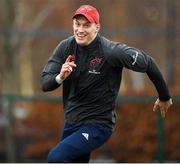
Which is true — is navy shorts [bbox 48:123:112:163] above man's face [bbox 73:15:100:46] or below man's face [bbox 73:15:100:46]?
below

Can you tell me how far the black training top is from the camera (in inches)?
263

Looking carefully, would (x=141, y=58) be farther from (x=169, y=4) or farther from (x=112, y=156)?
(x=169, y=4)

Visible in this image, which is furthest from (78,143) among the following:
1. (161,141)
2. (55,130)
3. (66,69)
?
(55,130)

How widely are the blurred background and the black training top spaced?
621 centimetres

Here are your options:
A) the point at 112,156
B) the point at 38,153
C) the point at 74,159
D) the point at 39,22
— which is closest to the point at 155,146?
the point at 112,156

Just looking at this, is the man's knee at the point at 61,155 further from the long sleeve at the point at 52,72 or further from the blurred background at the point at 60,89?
the blurred background at the point at 60,89

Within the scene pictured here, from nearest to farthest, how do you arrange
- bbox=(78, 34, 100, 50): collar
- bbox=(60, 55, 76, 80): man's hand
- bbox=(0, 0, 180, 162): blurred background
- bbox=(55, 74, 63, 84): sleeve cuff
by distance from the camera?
bbox=(60, 55, 76, 80): man's hand < bbox=(55, 74, 63, 84): sleeve cuff < bbox=(78, 34, 100, 50): collar < bbox=(0, 0, 180, 162): blurred background

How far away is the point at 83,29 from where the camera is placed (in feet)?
21.6

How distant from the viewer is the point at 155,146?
517 inches

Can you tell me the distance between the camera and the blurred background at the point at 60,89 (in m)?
13.5

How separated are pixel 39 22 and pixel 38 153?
720 cm

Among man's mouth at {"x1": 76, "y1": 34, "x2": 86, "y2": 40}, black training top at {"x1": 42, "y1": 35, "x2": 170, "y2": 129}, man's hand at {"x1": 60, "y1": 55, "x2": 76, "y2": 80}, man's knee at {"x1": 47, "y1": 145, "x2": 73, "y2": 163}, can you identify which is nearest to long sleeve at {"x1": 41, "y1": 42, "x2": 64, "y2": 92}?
black training top at {"x1": 42, "y1": 35, "x2": 170, "y2": 129}

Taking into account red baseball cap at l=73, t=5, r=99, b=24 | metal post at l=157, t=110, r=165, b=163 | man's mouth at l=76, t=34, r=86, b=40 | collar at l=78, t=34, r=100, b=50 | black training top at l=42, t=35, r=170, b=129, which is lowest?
metal post at l=157, t=110, r=165, b=163

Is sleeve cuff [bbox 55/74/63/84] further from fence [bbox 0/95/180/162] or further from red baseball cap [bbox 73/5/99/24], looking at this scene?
fence [bbox 0/95/180/162]
